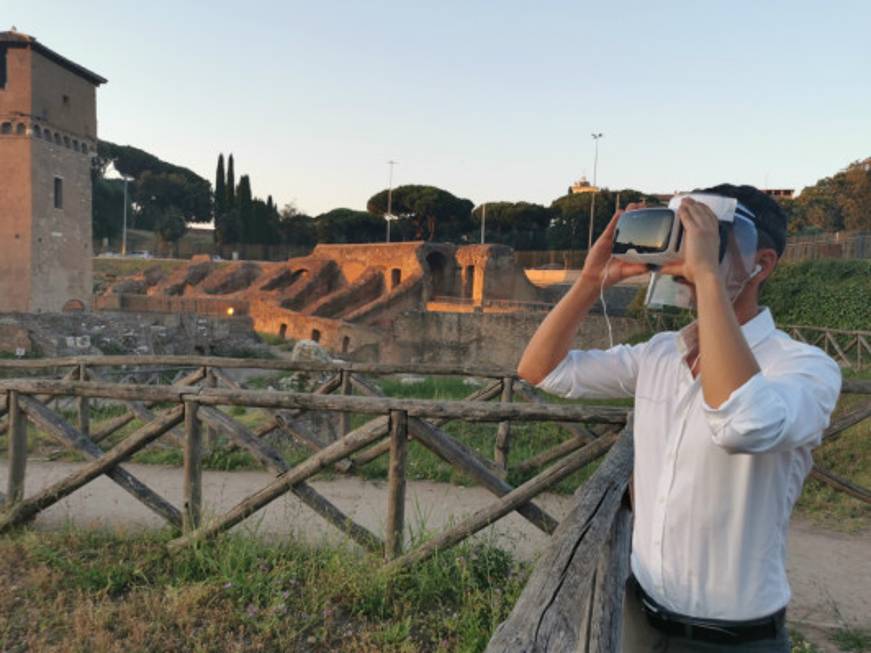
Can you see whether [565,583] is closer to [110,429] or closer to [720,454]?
[720,454]

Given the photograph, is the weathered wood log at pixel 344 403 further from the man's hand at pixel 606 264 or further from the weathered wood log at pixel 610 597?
the man's hand at pixel 606 264

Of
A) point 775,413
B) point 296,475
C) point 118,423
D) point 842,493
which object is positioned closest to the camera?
point 775,413

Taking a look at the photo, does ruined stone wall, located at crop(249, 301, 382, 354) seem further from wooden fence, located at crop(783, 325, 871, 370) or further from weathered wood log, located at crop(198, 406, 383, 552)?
weathered wood log, located at crop(198, 406, 383, 552)

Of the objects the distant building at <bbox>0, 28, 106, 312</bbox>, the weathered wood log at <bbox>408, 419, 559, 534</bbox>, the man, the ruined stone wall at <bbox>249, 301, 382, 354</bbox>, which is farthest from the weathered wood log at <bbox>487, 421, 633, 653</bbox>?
the distant building at <bbox>0, 28, 106, 312</bbox>

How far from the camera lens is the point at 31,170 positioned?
2123 centimetres

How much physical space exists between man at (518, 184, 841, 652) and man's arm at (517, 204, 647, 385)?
0.17 metres

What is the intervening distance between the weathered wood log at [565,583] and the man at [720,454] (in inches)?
5.2

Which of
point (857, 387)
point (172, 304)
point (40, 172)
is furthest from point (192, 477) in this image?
point (172, 304)

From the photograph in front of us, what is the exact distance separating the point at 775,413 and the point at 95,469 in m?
3.33

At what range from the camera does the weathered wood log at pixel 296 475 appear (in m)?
2.88

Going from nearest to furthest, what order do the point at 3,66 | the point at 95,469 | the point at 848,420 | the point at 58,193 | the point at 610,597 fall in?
the point at 610,597, the point at 95,469, the point at 848,420, the point at 3,66, the point at 58,193

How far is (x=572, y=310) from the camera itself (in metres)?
1.66

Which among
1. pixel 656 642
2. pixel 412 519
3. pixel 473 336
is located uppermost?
pixel 656 642

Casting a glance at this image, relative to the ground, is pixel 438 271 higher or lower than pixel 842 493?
higher
